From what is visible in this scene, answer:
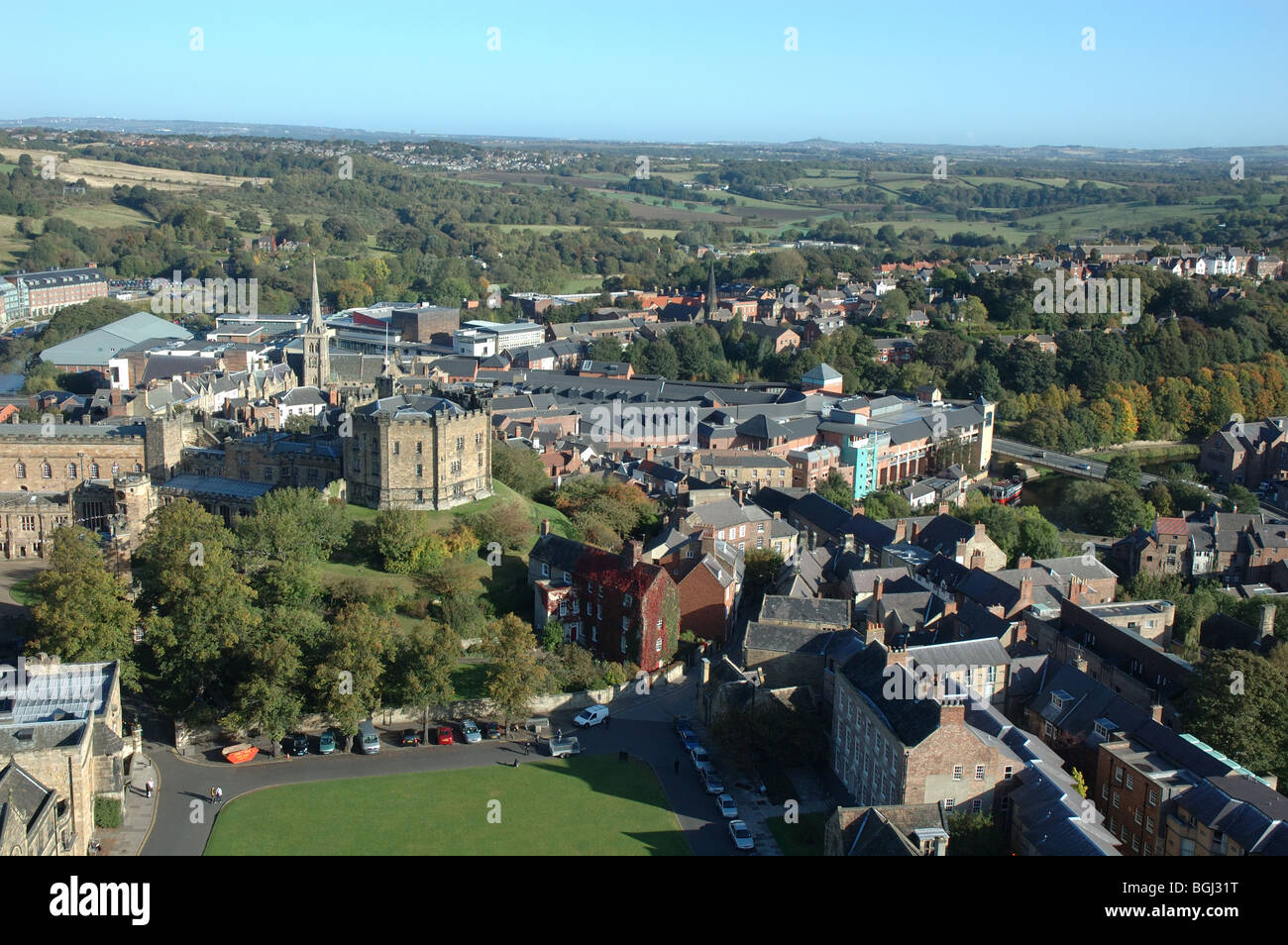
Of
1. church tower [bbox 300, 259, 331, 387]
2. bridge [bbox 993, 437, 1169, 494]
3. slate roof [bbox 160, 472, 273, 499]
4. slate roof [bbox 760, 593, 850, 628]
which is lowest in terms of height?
bridge [bbox 993, 437, 1169, 494]

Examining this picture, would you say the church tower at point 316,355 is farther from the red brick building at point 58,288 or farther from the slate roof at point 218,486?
the red brick building at point 58,288

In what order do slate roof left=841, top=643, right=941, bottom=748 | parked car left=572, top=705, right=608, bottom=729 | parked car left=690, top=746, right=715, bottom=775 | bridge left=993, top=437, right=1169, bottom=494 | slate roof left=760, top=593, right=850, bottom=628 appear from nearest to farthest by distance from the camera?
slate roof left=841, top=643, right=941, bottom=748
parked car left=690, top=746, right=715, bottom=775
parked car left=572, top=705, right=608, bottom=729
slate roof left=760, top=593, right=850, bottom=628
bridge left=993, top=437, right=1169, bottom=494

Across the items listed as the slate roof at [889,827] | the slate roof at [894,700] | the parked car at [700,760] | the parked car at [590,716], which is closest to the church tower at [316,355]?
the parked car at [590,716]

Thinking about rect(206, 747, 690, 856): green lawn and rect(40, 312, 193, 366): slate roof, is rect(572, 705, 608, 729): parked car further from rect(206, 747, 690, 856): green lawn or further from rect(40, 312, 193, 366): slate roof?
rect(40, 312, 193, 366): slate roof

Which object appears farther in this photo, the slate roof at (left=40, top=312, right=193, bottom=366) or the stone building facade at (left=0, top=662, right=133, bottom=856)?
the slate roof at (left=40, top=312, right=193, bottom=366)

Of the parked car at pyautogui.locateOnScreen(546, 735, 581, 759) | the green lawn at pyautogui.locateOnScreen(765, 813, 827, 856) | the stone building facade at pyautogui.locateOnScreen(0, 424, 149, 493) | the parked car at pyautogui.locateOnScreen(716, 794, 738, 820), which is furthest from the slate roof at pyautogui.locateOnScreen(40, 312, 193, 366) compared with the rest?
the green lawn at pyautogui.locateOnScreen(765, 813, 827, 856)
